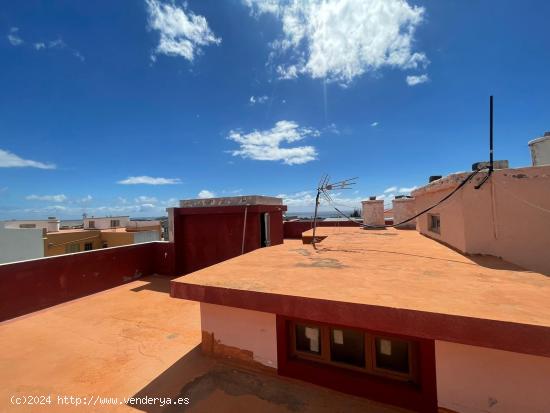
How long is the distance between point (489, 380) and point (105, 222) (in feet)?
141

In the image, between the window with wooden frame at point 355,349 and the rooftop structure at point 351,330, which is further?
the window with wooden frame at point 355,349

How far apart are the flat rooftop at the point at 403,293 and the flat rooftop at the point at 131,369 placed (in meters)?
1.44

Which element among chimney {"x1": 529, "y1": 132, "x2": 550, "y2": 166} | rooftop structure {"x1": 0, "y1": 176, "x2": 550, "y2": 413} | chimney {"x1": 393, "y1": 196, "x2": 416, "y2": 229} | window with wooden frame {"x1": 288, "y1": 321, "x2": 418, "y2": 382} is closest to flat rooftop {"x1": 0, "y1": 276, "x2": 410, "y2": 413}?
rooftop structure {"x1": 0, "y1": 176, "x2": 550, "y2": 413}

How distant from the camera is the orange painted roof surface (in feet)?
9.35

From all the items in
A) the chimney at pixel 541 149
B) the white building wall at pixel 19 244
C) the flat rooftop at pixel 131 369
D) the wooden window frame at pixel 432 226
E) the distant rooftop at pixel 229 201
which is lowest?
the flat rooftop at pixel 131 369

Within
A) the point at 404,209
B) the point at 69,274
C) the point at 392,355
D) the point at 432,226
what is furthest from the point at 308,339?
the point at 404,209

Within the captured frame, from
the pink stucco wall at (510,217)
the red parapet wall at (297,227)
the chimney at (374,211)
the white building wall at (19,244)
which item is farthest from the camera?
the red parapet wall at (297,227)

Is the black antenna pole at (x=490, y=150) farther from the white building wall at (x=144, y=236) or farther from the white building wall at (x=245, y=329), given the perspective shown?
the white building wall at (x=144, y=236)

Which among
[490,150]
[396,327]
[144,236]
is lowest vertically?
[144,236]

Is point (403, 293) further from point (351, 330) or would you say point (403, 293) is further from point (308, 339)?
point (308, 339)

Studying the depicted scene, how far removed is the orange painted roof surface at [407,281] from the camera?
9.35 ft

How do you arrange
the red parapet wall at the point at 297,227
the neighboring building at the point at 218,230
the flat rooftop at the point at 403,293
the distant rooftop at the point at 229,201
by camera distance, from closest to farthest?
the flat rooftop at the point at 403,293, the neighboring building at the point at 218,230, the distant rooftop at the point at 229,201, the red parapet wall at the point at 297,227

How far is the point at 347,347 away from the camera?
390 centimetres

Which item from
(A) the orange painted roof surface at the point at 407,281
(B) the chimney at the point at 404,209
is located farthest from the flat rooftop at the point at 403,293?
(B) the chimney at the point at 404,209
